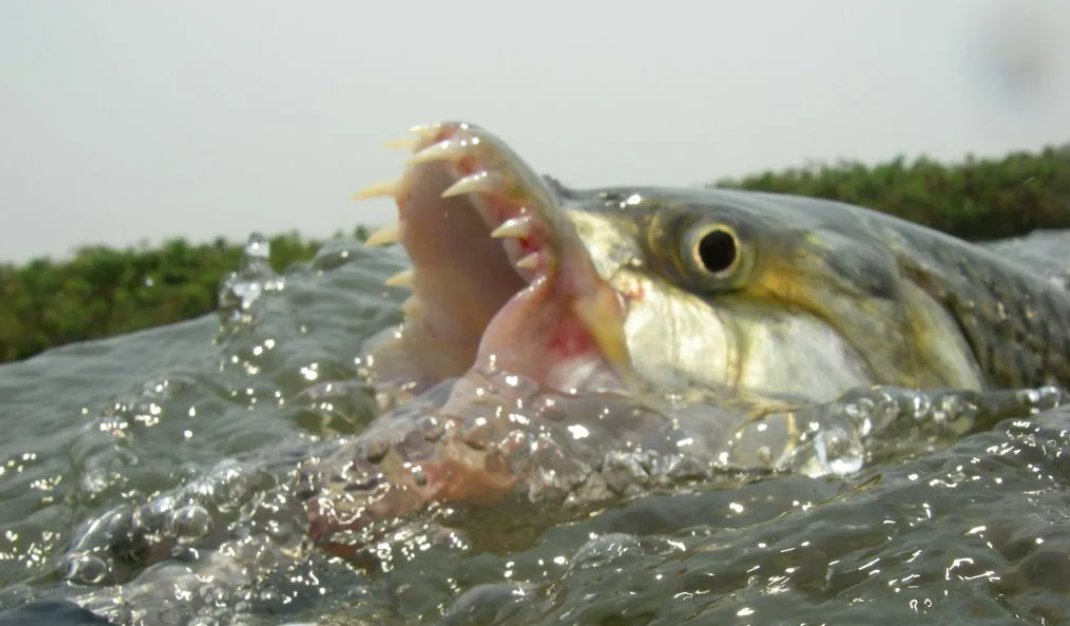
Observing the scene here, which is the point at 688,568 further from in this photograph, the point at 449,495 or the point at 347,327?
the point at 347,327

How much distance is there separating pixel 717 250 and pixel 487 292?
1.75ft

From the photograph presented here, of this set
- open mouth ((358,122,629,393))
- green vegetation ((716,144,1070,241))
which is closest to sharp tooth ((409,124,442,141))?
open mouth ((358,122,629,393))

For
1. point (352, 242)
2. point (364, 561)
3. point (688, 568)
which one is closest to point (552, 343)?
point (364, 561)

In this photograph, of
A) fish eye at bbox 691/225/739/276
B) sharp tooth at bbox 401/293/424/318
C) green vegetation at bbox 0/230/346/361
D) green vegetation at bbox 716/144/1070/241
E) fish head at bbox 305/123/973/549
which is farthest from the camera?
green vegetation at bbox 716/144/1070/241

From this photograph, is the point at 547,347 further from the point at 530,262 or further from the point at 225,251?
the point at 225,251

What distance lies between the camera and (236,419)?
386cm

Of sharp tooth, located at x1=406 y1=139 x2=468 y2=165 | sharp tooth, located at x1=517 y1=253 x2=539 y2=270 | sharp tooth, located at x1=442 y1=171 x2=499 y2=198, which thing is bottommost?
sharp tooth, located at x1=517 y1=253 x2=539 y2=270

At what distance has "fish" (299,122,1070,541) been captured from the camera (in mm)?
2393

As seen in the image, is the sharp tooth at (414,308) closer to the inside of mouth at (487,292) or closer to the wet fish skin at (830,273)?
the inside of mouth at (487,292)

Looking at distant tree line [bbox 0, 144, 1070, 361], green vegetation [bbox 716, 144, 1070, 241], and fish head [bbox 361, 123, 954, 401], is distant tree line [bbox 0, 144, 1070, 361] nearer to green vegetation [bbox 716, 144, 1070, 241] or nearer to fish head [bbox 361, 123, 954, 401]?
green vegetation [bbox 716, 144, 1070, 241]

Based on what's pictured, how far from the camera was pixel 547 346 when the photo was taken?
2.61 meters

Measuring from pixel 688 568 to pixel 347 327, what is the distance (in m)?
3.15

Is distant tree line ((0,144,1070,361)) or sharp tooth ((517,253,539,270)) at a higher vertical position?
sharp tooth ((517,253,539,270))

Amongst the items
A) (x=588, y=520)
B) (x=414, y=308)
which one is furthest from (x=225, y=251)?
(x=588, y=520)
